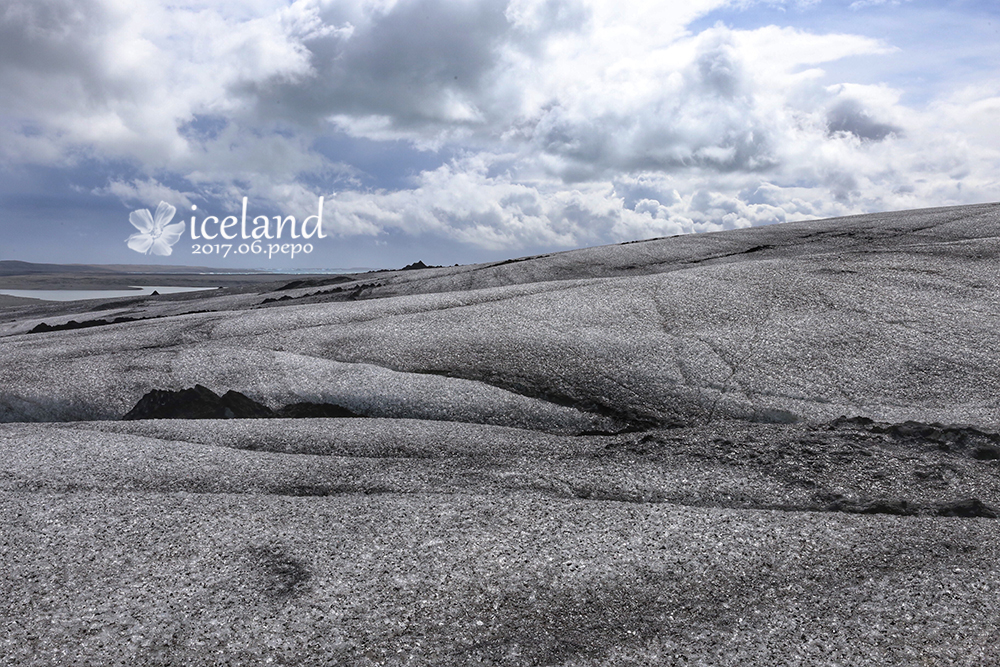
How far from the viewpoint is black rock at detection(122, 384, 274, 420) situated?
7.60 metres

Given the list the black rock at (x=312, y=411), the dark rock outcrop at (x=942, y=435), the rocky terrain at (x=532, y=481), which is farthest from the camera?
the black rock at (x=312, y=411)

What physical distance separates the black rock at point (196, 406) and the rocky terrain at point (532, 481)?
0.05 meters

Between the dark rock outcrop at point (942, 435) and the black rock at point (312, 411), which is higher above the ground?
the dark rock outcrop at point (942, 435)

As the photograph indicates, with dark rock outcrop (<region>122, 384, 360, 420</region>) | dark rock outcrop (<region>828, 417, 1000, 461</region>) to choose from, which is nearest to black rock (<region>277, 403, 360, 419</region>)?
dark rock outcrop (<region>122, 384, 360, 420</region>)

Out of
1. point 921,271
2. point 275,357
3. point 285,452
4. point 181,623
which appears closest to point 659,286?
point 921,271

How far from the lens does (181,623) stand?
3.51m

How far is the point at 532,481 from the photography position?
518 centimetres

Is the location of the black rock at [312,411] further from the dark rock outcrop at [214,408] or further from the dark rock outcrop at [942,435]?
the dark rock outcrop at [942,435]

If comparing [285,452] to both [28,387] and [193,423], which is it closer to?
[193,423]

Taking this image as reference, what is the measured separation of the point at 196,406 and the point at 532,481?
473cm

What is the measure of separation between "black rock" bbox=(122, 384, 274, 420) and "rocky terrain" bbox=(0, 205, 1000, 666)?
5cm

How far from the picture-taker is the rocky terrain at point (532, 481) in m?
3.46

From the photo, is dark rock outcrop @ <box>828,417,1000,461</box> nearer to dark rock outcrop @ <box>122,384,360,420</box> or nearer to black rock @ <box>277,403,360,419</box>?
black rock @ <box>277,403,360,419</box>

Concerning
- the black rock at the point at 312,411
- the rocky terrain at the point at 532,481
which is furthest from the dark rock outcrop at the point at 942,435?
the black rock at the point at 312,411
